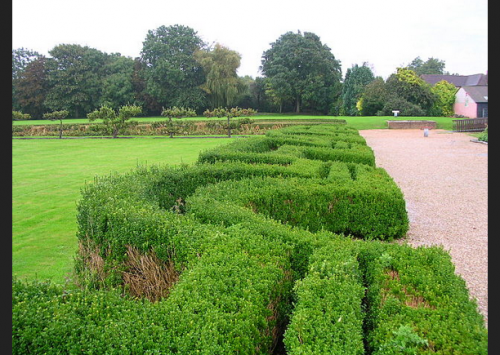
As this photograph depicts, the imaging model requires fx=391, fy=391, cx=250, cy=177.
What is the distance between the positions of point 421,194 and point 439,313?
6.63 m

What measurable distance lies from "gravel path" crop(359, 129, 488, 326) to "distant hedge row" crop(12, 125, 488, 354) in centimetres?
88

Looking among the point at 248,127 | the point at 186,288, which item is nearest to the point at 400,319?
the point at 186,288

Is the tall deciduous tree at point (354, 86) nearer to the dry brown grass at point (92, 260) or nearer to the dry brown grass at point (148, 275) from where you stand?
the dry brown grass at point (92, 260)

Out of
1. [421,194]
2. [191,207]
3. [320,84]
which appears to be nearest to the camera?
[191,207]

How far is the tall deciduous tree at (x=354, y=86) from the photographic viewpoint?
4516 cm

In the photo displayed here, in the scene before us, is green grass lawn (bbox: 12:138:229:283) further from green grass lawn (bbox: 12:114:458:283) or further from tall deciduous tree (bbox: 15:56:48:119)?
tall deciduous tree (bbox: 15:56:48:119)

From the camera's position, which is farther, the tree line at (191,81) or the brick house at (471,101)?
the brick house at (471,101)

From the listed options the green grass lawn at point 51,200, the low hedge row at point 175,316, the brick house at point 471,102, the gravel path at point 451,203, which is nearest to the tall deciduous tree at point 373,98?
the brick house at point 471,102

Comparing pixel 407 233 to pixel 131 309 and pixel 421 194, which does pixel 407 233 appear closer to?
pixel 421 194

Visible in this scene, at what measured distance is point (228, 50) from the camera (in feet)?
141

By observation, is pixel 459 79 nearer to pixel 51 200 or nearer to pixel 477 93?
pixel 477 93

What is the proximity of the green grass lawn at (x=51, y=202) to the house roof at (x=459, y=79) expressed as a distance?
174 feet

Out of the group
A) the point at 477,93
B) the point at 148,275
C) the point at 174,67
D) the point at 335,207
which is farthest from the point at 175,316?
the point at 477,93

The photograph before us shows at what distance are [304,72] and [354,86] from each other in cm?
664
